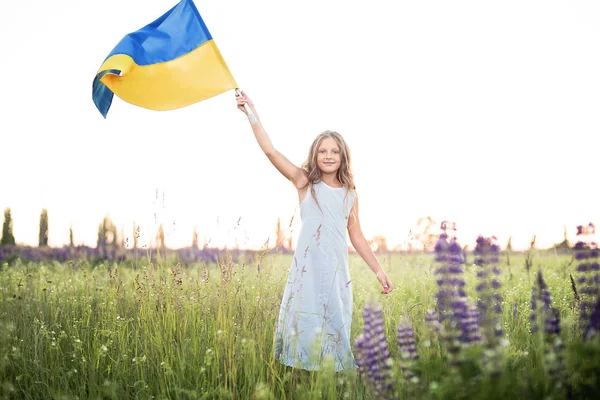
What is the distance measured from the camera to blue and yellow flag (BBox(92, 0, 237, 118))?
205 inches

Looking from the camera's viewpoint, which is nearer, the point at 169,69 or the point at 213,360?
the point at 213,360

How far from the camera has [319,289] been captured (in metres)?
4.20

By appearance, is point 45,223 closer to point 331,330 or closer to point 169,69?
point 169,69

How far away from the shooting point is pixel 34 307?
19.2ft

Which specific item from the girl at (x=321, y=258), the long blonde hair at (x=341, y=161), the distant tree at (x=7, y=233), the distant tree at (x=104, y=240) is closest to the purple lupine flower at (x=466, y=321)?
the girl at (x=321, y=258)

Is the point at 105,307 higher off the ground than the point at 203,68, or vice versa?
the point at 203,68

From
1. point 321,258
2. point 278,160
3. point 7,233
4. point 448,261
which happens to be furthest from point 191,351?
point 7,233

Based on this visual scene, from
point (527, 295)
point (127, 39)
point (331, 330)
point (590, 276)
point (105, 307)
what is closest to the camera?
point (590, 276)

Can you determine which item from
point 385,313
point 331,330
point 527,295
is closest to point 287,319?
point 331,330

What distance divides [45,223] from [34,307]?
9712mm

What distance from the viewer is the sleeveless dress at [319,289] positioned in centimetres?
405

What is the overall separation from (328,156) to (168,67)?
217 cm

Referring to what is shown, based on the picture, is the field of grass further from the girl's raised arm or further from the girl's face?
the girl's face

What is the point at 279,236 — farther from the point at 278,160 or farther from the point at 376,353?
the point at 376,353
